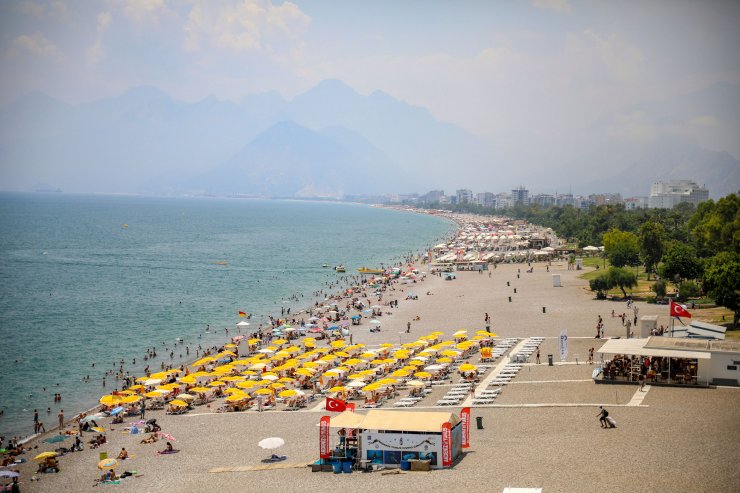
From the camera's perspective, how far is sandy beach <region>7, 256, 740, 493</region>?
16906 mm

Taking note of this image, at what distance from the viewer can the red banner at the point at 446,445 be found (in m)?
18.5

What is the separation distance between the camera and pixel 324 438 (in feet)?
63.8

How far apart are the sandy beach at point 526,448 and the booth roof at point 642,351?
1.23 meters

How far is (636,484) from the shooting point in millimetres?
16000

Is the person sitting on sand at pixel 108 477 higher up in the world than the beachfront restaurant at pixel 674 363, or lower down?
lower down

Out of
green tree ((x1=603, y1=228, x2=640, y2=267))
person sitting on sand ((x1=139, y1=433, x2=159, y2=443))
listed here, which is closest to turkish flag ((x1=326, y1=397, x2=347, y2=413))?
person sitting on sand ((x1=139, y1=433, x2=159, y2=443))

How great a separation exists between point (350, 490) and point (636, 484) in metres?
6.80

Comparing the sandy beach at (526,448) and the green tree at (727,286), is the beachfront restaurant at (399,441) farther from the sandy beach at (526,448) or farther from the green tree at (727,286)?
the green tree at (727,286)

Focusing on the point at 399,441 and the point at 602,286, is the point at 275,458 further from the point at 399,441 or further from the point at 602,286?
the point at 602,286

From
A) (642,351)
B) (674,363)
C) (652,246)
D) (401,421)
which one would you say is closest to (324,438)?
(401,421)

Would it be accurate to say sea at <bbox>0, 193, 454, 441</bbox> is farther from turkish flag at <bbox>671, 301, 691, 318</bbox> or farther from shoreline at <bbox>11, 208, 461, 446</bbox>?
turkish flag at <bbox>671, 301, 691, 318</bbox>

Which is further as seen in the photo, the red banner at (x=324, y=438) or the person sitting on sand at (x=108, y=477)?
the person sitting on sand at (x=108, y=477)

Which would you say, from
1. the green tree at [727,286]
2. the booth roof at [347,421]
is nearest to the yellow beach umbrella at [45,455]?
the booth roof at [347,421]

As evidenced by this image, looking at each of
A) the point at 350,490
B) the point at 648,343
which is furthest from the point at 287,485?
the point at 648,343
